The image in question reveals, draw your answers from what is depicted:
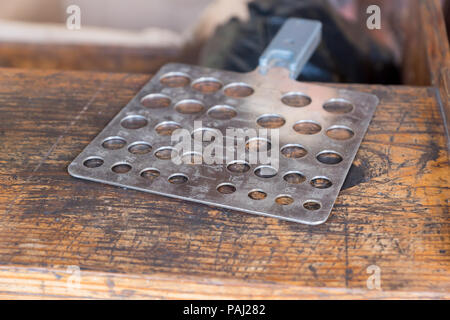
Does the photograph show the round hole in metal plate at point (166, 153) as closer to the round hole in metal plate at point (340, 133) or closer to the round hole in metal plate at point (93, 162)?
the round hole in metal plate at point (93, 162)

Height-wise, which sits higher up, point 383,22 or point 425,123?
point 425,123

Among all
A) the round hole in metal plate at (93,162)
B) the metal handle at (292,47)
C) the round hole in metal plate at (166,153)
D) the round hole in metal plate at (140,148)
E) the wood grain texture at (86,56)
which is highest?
the metal handle at (292,47)

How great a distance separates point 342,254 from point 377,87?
0.39m

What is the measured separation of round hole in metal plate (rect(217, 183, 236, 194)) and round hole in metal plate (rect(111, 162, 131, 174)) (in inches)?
4.8

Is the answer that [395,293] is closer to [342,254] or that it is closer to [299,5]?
[342,254]

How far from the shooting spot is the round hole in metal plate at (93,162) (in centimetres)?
76

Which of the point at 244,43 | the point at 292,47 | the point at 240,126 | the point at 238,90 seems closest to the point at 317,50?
the point at 244,43

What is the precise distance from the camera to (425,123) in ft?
2.73

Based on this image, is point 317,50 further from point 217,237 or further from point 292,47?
point 217,237

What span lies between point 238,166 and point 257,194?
6 centimetres

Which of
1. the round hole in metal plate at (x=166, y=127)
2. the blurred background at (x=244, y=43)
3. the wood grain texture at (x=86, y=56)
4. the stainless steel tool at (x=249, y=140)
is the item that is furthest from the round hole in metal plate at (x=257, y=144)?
the wood grain texture at (x=86, y=56)

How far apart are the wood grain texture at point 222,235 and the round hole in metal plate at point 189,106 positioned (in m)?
0.15

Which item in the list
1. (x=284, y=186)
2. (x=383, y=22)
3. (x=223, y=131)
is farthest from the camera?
(x=383, y=22)

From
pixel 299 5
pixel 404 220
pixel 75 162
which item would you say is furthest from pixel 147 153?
pixel 299 5
